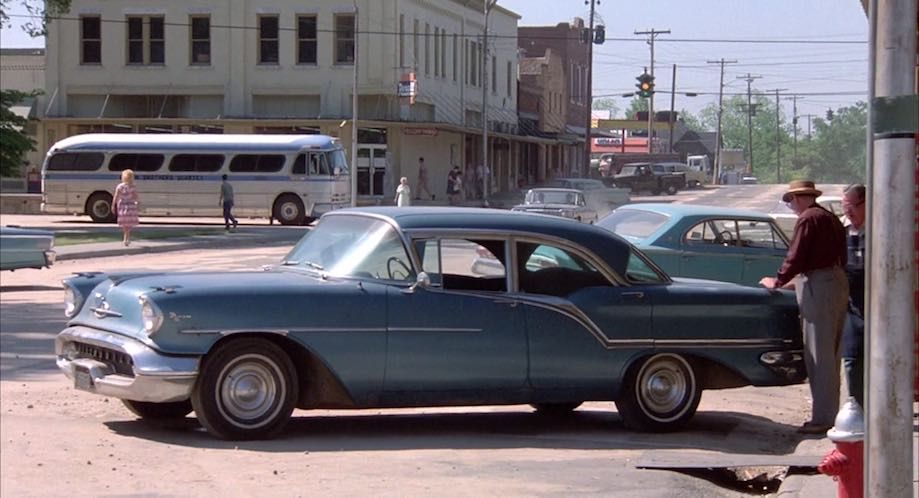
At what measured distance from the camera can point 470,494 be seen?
25.2 ft

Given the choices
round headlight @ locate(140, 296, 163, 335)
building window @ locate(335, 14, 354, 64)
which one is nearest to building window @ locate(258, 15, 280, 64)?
building window @ locate(335, 14, 354, 64)

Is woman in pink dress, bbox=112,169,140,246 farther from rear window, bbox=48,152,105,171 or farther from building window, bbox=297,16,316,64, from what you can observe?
building window, bbox=297,16,316,64

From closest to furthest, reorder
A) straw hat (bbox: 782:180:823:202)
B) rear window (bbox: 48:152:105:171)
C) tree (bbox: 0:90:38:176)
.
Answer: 1. straw hat (bbox: 782:180:823:202)
2. tree (bbox: 0:90:38:176)
3. rear window (bbox: 48:152:105:171)

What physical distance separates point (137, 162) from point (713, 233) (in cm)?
3082

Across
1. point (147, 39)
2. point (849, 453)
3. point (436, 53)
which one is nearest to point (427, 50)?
point (436, 53)

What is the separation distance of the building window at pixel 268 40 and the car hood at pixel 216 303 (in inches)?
1990

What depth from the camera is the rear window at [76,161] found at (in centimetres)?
4428

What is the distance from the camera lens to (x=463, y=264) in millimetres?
9773

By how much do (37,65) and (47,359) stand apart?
58.5 m

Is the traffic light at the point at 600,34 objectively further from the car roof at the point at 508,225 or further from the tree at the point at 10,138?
the car roof at the point at 508,225

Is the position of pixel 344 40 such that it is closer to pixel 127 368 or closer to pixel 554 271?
pixel 554 271

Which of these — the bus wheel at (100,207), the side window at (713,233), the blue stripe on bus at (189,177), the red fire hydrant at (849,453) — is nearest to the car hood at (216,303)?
the red fire hydrant at (849,453)

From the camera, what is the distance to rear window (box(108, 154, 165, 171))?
145 ft

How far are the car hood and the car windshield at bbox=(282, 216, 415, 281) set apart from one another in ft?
0.50
